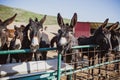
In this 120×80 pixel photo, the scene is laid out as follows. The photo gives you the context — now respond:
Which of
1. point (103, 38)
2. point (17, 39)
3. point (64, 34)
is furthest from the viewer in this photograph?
point (103, 38)

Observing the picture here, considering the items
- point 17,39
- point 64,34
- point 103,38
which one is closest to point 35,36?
point 64,34

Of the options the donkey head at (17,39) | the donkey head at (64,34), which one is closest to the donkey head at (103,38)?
the donkey head at (64,34)

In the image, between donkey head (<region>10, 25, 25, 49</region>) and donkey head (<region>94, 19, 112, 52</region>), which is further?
donkey head (<region>94, 19, 112, 52</region>)

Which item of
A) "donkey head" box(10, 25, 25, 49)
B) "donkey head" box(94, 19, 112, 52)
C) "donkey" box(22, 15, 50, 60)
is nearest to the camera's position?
"donkey" box(22, 15, 50, 60)

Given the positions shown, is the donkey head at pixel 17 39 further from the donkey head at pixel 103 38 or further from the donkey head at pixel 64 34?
the donkey head at pixel 103 38

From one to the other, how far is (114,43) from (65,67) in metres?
2.89

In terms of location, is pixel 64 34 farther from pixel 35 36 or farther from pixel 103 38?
pixel 103 38

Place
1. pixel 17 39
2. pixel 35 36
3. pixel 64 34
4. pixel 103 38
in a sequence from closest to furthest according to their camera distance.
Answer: pixel 64 34 < pixel 35 36 < pixel 17 39 < pixel 103 38

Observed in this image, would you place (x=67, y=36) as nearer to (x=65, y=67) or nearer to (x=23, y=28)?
(x=65, y=67)

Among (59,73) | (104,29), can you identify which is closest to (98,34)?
(104,29)

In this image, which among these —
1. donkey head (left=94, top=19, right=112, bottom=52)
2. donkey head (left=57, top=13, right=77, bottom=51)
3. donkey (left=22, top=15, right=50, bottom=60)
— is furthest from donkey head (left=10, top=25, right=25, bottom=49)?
donkey head (left=94, top=19, right=112, bottom=52)

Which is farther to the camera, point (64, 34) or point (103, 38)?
point (103, 38)

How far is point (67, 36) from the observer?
3760mm

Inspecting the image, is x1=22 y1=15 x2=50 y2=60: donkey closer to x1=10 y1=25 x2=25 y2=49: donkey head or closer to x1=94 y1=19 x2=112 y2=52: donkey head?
x1=10 y1=25 x2=25 y2=49: donkey head
